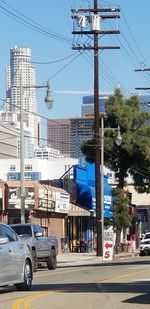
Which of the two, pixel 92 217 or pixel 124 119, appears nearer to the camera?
pixel 124 119

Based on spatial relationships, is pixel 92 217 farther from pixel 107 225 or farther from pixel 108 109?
pixel 108 109

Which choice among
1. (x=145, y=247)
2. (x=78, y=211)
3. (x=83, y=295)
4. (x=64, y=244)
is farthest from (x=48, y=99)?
(x=78, y=211)

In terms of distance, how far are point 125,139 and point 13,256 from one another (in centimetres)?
3446

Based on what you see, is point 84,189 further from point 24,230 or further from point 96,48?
point 24,230

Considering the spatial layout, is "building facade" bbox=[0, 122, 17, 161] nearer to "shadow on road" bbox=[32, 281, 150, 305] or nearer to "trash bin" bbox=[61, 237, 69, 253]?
"trash bin" bbox=[61, 237, 69, 253]

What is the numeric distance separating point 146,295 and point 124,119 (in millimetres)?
35422

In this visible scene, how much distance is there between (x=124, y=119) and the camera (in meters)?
50.6

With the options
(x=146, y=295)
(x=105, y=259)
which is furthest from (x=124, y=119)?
(x=146, y=295)

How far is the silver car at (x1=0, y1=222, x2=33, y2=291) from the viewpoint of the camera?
1561 centimetres

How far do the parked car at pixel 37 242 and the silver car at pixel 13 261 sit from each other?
912cm

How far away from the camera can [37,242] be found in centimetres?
2764

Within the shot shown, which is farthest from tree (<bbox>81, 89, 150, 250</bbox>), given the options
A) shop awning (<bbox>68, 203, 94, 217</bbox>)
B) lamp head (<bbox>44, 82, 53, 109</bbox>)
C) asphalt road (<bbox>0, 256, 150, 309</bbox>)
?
asphalt road (<bbox>0, 256, 150, 309</bbox>)

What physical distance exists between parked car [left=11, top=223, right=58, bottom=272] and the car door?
962 cm

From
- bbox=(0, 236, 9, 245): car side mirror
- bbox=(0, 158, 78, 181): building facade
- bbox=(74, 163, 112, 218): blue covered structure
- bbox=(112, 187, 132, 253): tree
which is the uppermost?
bbox=(0, 158, 78, 181): building facade
